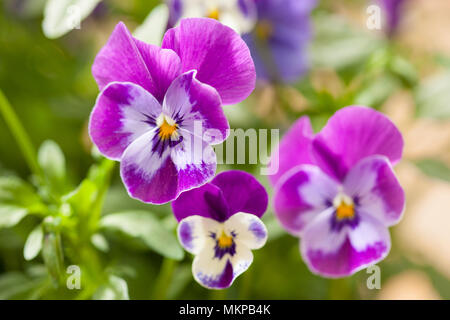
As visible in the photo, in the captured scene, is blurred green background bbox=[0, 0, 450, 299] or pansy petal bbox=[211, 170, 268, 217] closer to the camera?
pansy petal bbox=[211, 170, 268, 217]

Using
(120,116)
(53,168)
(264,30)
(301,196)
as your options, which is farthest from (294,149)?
(264,30)

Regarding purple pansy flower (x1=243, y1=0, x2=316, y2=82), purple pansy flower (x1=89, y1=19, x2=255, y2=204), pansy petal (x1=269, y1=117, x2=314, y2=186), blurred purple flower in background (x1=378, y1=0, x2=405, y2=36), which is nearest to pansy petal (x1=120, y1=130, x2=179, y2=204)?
purple pansy flower (x1=89, y1=19, x2=255, y2=204)

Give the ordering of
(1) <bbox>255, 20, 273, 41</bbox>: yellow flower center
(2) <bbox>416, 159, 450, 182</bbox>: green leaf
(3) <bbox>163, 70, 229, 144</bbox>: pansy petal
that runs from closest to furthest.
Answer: (3) <bbox>163, 70, 229, 144</bbox>: pansy petal < (2) <bbox>416, 159, 450, 182</bbox>: green leaf < (1) <bbox>255, 20, 273, 41</bbox>: yellow flower center

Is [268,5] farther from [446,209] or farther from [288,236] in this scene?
[446,209]

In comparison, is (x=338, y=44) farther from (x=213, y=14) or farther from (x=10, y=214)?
(x=10, y=214)

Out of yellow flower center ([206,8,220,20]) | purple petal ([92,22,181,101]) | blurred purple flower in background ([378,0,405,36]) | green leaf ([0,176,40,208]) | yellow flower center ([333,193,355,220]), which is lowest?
yellow flower center ([333,193,355,220])

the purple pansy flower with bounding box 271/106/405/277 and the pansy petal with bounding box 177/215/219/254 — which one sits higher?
the purple pansy flower with bounding box 271/106/405/277

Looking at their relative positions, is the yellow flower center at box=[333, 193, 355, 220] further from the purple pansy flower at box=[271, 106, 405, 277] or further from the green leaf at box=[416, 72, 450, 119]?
the green leaf at box=[416, 72, 450, 119]
